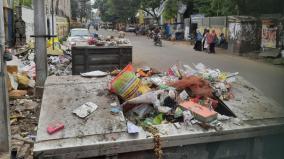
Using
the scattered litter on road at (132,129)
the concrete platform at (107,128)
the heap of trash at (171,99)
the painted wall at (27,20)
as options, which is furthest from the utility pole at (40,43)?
the painted wall at (27,20)

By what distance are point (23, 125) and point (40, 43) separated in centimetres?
224

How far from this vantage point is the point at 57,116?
371 centimetres

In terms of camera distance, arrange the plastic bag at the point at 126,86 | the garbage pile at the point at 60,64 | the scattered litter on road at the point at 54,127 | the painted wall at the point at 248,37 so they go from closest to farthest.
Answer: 1. the scattered litter on road at the point at 54,127
2. the plastic bag at the point at 126,86
3. the garbage pile at the point at 60,64
4. the painted wall at the point at 248,37

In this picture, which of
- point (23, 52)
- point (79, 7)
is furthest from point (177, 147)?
point (79, 7)

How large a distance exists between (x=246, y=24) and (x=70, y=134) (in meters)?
18.8

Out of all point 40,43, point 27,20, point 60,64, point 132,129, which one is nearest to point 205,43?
point 27,20

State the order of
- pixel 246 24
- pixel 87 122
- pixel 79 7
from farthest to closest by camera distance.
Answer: pixel 79 7
pixel 246 24
pixel 87 122

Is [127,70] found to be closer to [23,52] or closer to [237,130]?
[237,130]

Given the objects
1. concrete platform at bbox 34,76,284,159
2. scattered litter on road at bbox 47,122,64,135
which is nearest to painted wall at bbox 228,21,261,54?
concrete platform at bbox 34,76,284,159

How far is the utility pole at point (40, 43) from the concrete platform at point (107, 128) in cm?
359

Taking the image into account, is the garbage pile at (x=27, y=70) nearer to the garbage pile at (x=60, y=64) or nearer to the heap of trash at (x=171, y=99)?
the garbage pile at (x=60, y=64)

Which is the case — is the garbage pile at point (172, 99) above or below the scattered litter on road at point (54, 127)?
above

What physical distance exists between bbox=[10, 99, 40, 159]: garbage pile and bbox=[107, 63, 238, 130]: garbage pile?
64.0 inches

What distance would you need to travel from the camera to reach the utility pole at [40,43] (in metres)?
7.79
